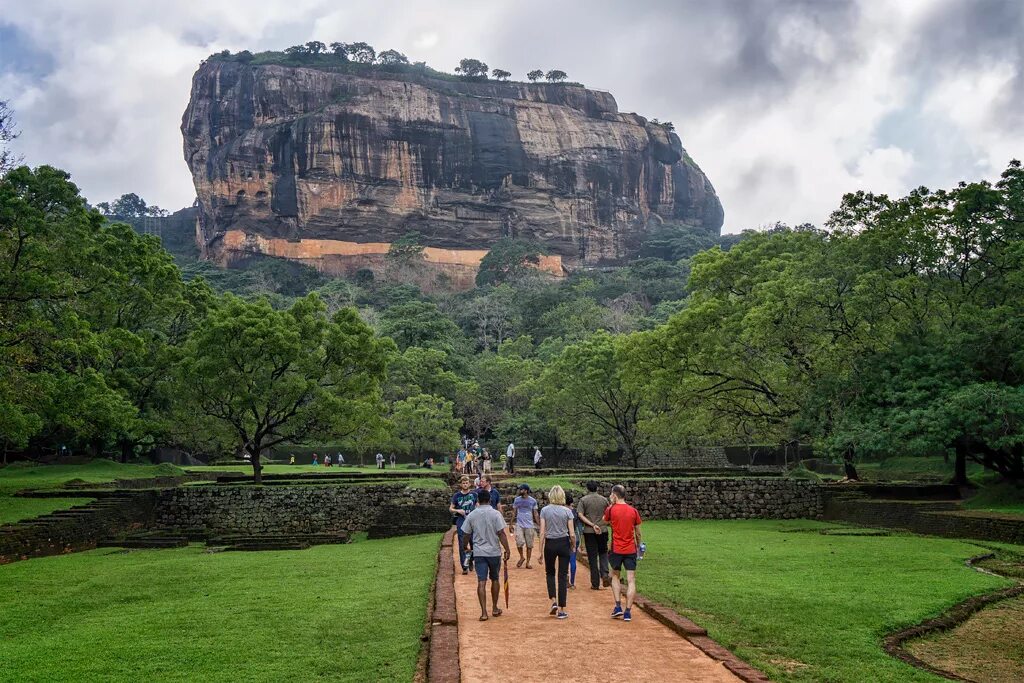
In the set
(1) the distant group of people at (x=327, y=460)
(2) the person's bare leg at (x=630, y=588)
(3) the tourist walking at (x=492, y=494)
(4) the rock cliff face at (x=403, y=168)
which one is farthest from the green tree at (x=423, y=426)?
(4) the rock cliff face at (x=403, y=168)

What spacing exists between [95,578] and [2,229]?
11.7 metres

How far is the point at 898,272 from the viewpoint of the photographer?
22.5 meters

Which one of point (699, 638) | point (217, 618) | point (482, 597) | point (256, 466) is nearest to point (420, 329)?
point (256, 466)

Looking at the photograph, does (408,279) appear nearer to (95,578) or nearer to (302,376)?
(302,376)

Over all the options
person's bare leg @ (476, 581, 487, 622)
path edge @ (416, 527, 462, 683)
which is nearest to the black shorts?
person's bare leg @ (476, 581, 487, 622)

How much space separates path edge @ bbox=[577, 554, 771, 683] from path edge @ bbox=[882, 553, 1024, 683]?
1.55m

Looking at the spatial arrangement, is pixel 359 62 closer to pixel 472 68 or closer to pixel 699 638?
pixel 472 68

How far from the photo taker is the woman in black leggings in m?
9.30

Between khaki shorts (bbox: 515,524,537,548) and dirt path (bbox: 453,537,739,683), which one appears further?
khaki shorts (bbox: 515,524,537,548)

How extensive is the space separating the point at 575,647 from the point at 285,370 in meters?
19.9

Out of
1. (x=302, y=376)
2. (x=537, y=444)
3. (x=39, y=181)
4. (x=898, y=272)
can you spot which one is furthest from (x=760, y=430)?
(x=39, y=181)

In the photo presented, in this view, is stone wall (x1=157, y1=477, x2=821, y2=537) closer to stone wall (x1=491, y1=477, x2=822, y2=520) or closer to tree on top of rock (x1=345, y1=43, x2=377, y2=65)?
stone wall (x1=491, y1=477, x2=822, y2=520)

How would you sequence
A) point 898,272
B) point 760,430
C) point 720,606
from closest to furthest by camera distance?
point 720,606
point 898,272
point 760,430

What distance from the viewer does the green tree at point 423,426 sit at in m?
40.8
